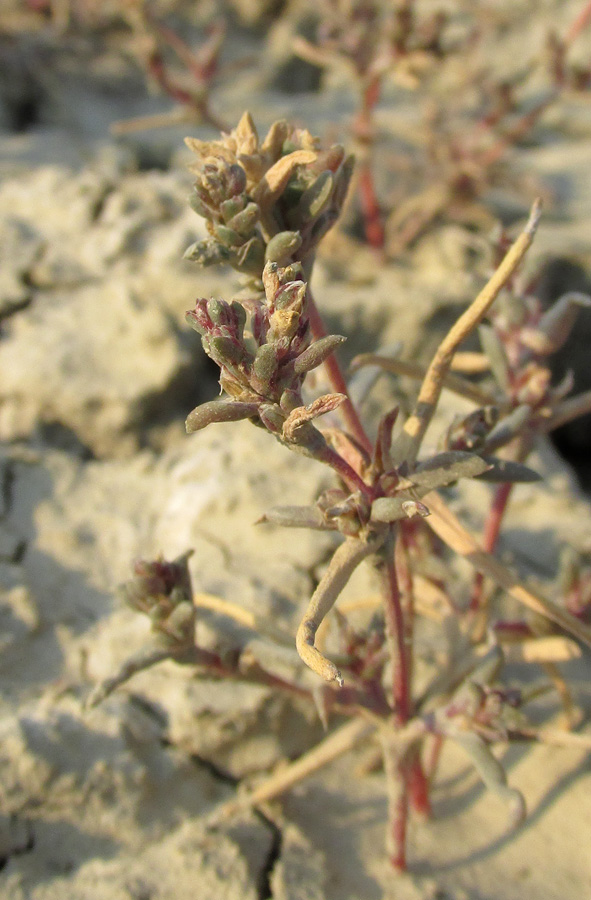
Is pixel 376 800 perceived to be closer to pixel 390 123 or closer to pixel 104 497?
pixel 104 497

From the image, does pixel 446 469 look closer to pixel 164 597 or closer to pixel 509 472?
pixel 509 472

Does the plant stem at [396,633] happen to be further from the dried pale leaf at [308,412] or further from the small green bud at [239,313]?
the small green bud at [239,313]

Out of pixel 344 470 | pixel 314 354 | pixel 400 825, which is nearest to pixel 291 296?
pixel 314 354

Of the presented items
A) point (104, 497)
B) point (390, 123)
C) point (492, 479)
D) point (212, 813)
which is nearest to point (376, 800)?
point (212, 813)

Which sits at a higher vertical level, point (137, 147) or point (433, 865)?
point (137, 147)

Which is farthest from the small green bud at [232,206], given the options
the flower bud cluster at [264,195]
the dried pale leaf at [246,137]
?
the dried pale leaf at [246,137]

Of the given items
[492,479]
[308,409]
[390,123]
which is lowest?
[492,479]

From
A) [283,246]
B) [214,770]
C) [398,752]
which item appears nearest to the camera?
[283,246]

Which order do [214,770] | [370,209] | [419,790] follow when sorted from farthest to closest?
[370,209]
[214,770]
[419,790]
